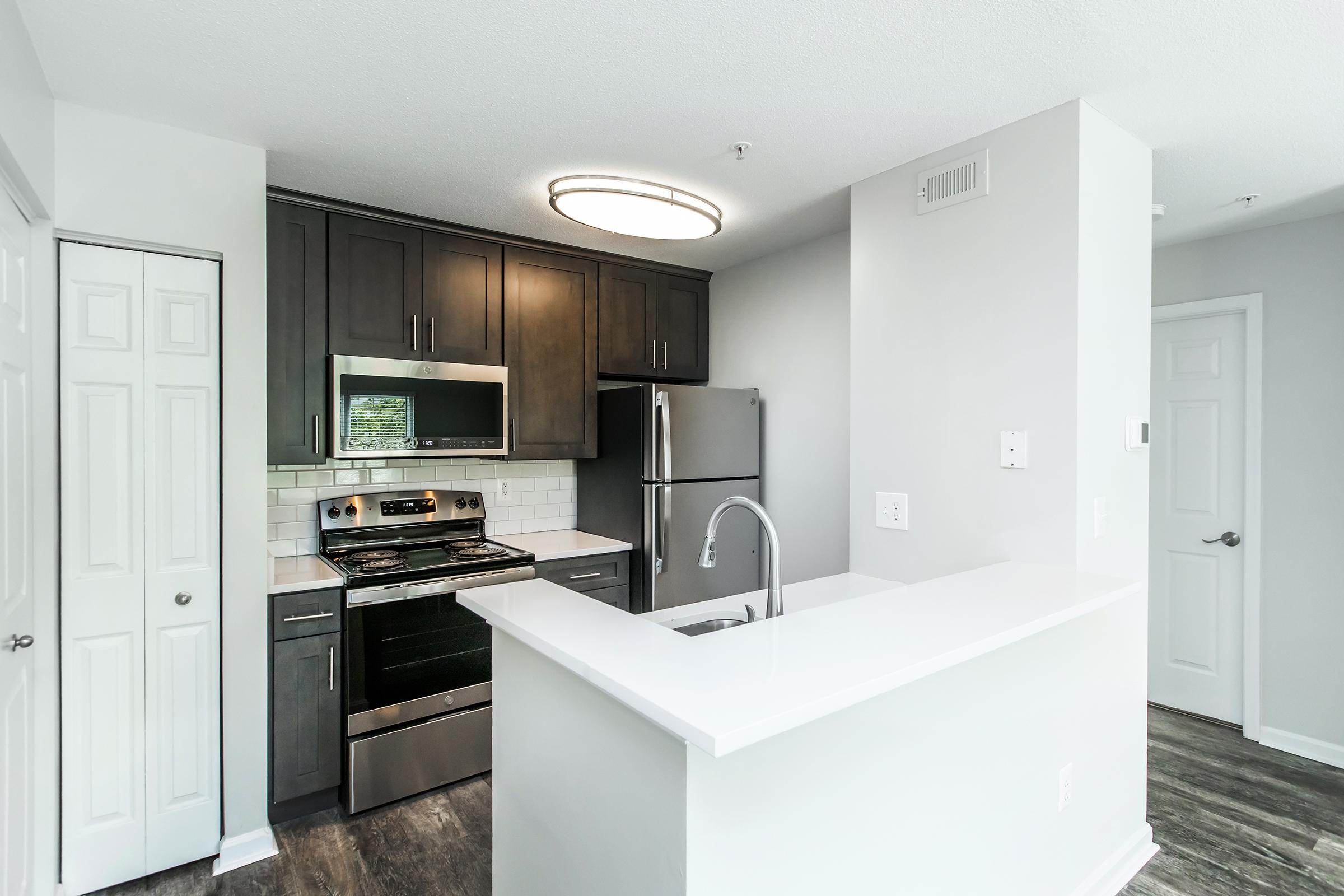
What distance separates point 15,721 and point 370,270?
76.7 inches

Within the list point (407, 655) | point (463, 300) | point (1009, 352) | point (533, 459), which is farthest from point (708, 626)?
point (463, 300)

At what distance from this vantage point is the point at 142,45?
1752 millimetres

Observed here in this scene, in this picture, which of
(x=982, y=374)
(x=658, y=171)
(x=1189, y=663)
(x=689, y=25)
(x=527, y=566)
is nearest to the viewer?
(x=689, y=25)

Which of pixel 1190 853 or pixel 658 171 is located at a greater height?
pixel 658 171

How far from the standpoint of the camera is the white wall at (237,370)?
2.22 m

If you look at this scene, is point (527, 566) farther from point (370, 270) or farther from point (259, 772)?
point (370, 270)

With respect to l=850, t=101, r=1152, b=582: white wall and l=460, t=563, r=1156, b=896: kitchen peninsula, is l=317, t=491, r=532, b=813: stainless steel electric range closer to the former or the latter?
l=460, t=563, r=1156, b=896: kitchen peninsula

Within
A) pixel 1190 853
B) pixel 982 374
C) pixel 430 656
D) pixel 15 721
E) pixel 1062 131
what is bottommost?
pixel 1190 853

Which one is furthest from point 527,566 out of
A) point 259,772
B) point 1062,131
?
point 1062,131

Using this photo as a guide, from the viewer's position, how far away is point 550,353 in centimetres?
351

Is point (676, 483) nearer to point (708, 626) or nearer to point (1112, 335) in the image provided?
point (708, 626)

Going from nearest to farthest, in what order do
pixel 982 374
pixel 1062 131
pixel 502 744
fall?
pixel 502 744 < pixel 1062 131 < pixel 982 374

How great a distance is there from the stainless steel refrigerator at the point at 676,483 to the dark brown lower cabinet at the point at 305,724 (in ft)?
4.63

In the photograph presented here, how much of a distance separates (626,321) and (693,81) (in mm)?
1942
